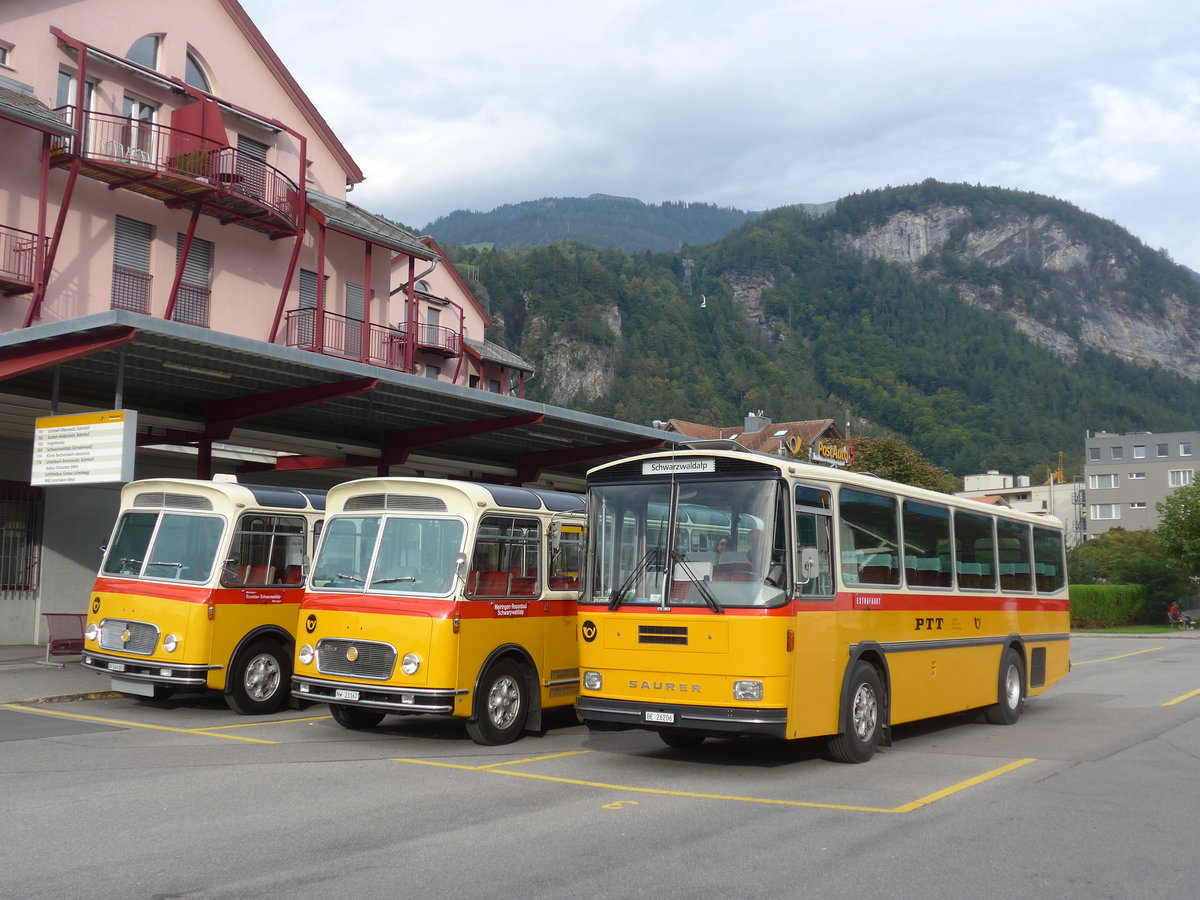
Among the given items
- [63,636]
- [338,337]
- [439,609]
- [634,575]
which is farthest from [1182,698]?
[338,337]

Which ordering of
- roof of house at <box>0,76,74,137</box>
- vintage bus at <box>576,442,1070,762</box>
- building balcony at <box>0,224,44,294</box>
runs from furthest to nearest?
1. building balcony at <box>0,224,44,294</box>
2. roof of house at <box>0,76,74,137</box>
3. vintage bus at <box>576,442,1070,762</box>

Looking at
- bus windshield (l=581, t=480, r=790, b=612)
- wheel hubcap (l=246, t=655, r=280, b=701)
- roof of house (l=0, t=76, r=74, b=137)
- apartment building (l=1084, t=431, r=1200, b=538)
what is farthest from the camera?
apartment building (l=1084, t=431, r=1200, b=538)

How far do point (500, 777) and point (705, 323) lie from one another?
156 meters

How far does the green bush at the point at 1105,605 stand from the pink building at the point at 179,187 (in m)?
34.9

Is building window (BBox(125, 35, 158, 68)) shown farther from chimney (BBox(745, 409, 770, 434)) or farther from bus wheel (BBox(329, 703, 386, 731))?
chimney (BBox(745, 409, 770, 434))

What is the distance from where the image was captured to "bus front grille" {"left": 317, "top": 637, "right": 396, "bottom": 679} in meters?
11.4

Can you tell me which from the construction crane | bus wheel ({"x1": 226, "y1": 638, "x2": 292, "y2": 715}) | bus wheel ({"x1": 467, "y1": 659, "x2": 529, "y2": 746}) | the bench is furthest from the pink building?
the construction crane

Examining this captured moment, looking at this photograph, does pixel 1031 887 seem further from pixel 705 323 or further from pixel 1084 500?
pixel 705 323

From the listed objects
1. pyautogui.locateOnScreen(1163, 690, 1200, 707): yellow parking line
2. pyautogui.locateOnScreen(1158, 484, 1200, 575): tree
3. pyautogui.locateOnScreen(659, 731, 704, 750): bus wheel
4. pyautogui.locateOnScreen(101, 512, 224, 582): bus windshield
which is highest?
pyautogui.locateOnScreen(1158, 484, 1200, 575): tree

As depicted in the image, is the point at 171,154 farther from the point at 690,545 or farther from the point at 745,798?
the point at 745,798

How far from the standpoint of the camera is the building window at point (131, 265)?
2427 cm

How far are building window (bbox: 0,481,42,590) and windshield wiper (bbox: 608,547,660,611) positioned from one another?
642 inches

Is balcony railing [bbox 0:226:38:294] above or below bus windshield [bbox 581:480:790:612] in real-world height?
above

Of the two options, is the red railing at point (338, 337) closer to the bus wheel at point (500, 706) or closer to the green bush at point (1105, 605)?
the bus wheel at point (500, 706)
